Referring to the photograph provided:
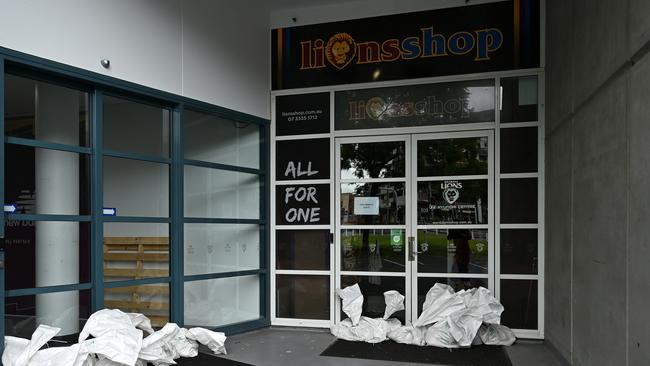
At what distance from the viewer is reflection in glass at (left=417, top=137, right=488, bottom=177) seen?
5.53 metres

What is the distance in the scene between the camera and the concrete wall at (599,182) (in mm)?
2703

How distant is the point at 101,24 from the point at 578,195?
4.32m

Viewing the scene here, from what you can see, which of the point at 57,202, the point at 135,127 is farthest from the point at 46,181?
the point at 135,127

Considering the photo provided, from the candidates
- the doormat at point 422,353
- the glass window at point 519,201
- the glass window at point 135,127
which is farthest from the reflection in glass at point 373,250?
the glass window at point 135,127

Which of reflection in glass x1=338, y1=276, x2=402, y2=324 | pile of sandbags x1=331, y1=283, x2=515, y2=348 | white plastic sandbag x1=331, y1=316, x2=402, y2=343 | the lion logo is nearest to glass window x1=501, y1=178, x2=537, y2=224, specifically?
pile of sandbags x1=331, y1=283, x2=515, y2=348

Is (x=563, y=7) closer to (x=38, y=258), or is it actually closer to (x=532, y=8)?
(x=532, y=8)

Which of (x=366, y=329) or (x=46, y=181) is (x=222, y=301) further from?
(x=46, y=181)

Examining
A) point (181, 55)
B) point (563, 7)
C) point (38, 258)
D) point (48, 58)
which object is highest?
point (563, 7)

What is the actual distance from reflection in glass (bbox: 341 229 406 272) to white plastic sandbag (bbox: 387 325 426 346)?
0.71 m

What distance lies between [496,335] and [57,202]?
4508mm

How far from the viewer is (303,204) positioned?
20.1 feet

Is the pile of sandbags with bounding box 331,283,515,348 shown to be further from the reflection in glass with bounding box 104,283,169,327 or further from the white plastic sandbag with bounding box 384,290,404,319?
the reflection in glass with bounding box 104,283,169,327

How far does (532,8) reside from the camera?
213 inches

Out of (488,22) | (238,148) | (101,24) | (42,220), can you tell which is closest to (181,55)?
(101,24)
